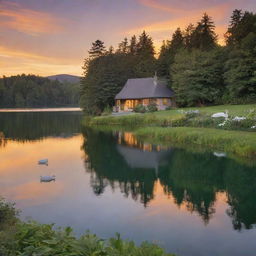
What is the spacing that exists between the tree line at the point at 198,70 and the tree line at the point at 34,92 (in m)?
101

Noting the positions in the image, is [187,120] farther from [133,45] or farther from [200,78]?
[133,45]

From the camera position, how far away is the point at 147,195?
625 inches

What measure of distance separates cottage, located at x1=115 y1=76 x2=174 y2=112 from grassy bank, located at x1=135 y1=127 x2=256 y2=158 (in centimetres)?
2132

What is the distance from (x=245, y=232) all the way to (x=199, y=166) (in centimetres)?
1044

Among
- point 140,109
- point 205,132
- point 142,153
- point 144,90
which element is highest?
point 144,90

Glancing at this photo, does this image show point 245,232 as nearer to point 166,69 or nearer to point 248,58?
point 248,58

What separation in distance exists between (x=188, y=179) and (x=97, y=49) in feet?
188

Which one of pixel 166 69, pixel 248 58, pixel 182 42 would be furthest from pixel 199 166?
pixel 182 42

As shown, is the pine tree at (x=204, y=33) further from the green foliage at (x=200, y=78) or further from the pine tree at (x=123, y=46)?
the pine tree at (x=123, y=46)

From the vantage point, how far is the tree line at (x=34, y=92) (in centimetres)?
16138

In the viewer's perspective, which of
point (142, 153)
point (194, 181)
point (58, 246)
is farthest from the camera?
point (142, 153)

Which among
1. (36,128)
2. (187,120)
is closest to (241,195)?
(187,120)

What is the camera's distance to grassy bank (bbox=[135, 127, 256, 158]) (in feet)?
78.2

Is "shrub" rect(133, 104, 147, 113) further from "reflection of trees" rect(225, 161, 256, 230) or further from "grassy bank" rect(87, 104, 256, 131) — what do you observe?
"reflection of trees" rect(225, 161, 256, 230)
